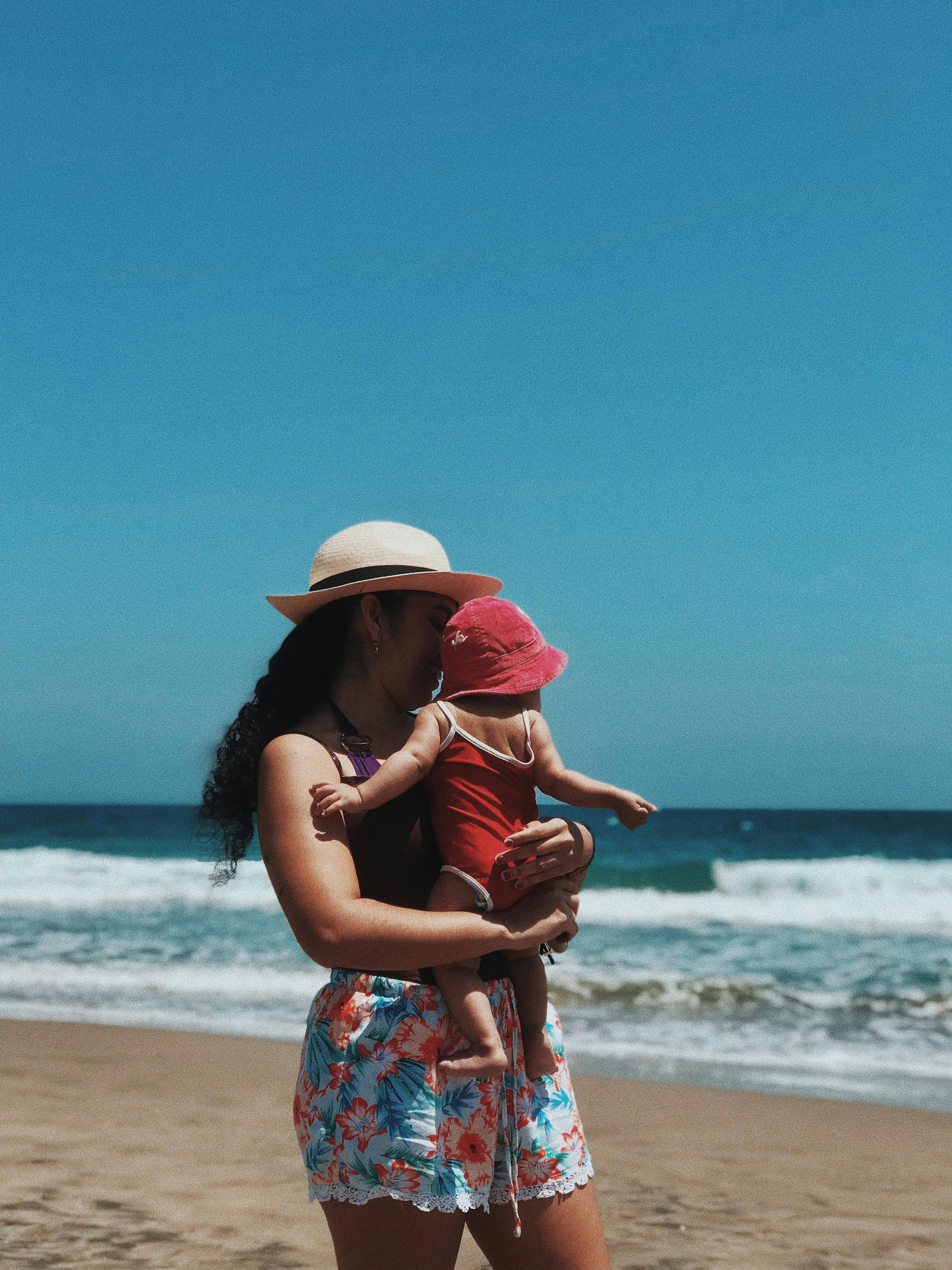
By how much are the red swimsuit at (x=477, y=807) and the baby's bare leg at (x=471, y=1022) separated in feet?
0.24

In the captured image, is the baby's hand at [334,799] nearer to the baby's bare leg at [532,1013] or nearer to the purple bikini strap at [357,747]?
the purple bikini strap at [357,747]

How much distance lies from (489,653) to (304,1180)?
12.9ft

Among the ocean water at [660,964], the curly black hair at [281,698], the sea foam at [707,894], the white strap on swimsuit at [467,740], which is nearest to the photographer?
the white strap on swimsuit at [467,740]

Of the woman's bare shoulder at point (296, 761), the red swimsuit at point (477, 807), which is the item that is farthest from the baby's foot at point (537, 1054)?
the woman's bare shoulder at point (296, 761)

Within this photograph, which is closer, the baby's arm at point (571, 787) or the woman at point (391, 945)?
the woman at point (391, 945)

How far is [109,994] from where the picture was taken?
9766 millimetres

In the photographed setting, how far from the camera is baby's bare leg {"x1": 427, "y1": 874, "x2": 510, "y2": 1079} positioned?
192 cm

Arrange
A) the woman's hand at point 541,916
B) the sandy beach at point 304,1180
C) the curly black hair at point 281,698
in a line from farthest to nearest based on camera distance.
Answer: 1. the sandy beach at point 304,1180
2. the curly black hair at point 281,698
3. the woman's hand at point 541,916

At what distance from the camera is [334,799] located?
75.7 inches

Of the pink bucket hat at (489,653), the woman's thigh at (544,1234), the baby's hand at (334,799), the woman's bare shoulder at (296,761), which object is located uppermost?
the pink bucket hat at (489,653)

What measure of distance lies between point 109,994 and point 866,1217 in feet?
22.9

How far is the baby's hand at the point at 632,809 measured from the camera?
214cm

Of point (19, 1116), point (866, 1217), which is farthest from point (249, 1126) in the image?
point (866, 1217)

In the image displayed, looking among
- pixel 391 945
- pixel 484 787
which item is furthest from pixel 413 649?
pixel 391 945
